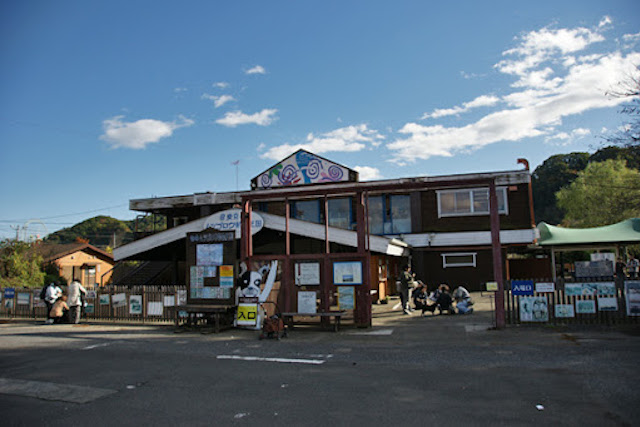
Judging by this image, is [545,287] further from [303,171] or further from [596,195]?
[596,195]

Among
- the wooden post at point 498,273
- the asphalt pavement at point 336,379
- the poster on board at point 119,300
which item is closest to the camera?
the asphalt pavement at point 336,379

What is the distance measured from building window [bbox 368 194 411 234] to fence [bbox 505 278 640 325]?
1310cm

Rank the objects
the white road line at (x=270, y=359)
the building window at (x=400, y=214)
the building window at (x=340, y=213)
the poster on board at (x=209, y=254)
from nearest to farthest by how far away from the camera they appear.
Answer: the white road line at (x=270, y=359) → the poster on board at (x=209, y=254) → the building window at (x=400, y=214) → the building window at (x=340, y=213)

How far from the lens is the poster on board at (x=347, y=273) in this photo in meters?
13.5

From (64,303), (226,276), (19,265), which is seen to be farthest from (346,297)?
(19,265)

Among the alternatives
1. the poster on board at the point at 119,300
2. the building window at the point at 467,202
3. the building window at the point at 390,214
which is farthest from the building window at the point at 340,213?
the poster on board at the point at 119,300

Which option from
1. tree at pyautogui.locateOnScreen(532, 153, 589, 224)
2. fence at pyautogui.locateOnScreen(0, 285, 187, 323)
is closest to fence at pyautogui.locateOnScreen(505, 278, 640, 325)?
fence at pyautogui.locateOnScreen(0, 285, 187, 323)

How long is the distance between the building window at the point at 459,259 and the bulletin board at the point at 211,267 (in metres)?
14.4

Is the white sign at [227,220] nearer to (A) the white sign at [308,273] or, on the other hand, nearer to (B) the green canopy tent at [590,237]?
(A) the white sign at [308,273]

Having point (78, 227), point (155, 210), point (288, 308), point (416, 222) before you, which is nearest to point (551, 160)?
point (416, 222)

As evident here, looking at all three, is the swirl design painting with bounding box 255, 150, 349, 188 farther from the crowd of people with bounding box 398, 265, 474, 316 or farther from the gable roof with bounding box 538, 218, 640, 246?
the gable roof with bounding box 538, 218, 640, 246

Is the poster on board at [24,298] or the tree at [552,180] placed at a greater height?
the tree at [552,180]

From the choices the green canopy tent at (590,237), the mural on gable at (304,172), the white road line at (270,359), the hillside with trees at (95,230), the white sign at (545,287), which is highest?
the hillside with trees at (95,230)

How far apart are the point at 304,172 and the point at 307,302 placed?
1241cm
